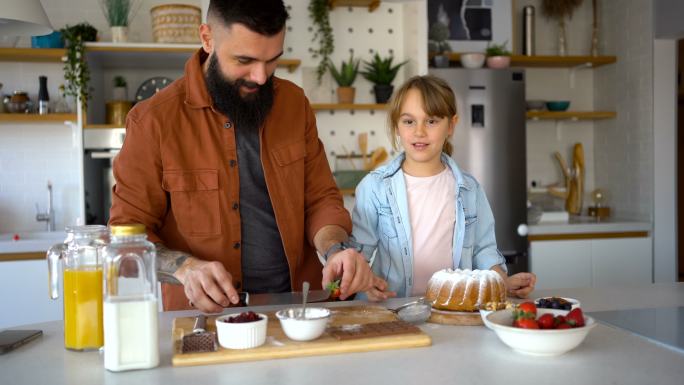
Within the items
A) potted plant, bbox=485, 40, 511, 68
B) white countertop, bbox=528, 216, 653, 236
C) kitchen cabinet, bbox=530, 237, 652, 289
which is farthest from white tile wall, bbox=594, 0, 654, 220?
potted plant, bbox=485, 40, 511, 68

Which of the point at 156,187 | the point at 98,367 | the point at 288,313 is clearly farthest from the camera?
the point at 156,187

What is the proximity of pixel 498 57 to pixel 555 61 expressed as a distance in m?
0.65

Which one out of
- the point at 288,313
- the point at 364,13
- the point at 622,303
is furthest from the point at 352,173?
the point at 288,313

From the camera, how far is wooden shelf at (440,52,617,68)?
15.6 ft

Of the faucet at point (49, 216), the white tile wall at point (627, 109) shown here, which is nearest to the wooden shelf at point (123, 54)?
the faucet at point (49, 216)

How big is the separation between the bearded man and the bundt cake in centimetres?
30

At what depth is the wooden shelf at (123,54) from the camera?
12.8ft

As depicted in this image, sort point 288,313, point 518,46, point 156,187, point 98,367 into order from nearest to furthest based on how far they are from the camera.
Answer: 1. point 98,367
2. point 288,313
3. point 156,187
4. point 518,46

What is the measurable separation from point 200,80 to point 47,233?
101 inches

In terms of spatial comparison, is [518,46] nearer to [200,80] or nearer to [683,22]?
[683,22]

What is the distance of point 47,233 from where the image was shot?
4.14m

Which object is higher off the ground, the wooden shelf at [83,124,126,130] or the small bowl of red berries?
the wooden shelf at [83,124,126,130]

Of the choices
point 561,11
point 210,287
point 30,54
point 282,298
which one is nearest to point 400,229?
point 282,298

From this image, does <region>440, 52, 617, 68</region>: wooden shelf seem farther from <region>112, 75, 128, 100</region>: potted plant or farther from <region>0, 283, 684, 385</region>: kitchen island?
<region>0, 283, 684, 385</region>: kitchen island
